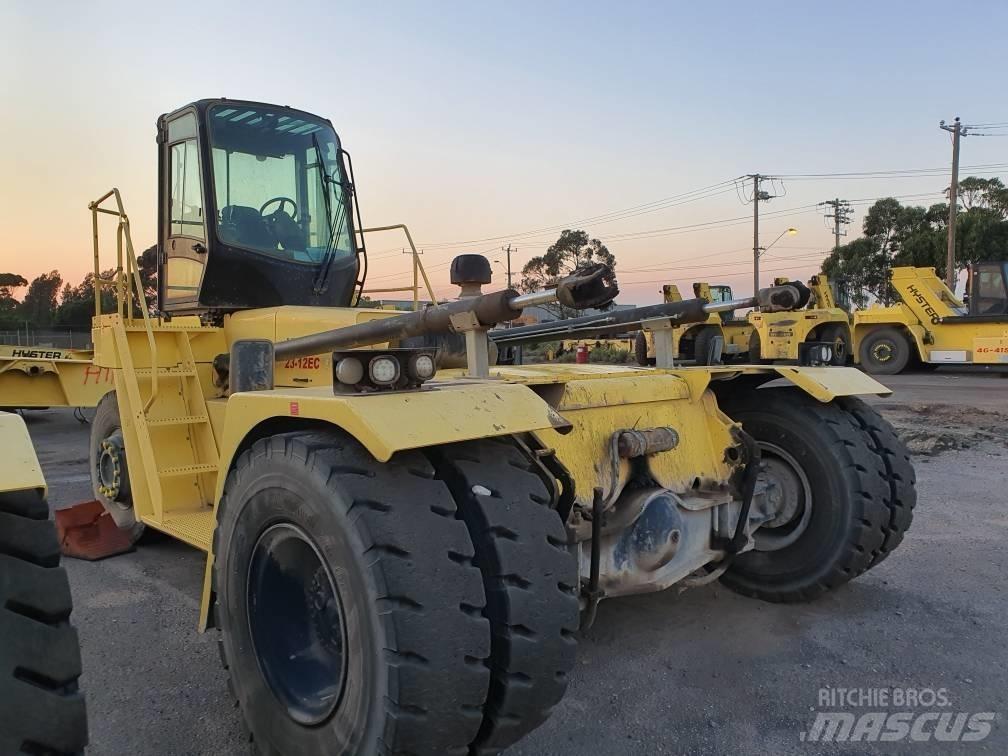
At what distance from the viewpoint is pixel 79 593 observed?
451 centimetres

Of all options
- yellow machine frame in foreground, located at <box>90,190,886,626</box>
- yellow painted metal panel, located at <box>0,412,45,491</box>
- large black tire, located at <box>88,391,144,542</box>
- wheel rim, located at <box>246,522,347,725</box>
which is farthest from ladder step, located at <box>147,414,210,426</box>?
yellow painted metal panel, located at <box>0,412,45,491</box>

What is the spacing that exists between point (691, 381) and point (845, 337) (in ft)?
62.4

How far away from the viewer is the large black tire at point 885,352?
20.1 meters

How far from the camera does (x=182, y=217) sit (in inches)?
201

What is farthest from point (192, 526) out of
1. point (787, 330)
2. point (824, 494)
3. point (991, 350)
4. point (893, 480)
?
point (991, 350)

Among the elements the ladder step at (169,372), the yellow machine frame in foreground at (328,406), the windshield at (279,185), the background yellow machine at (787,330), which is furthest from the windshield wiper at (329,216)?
the background yellow machine at (787,330)

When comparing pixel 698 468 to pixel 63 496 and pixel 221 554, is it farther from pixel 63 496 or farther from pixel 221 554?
pixel 63 496

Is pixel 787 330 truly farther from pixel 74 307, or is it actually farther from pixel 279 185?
pixel 74 307

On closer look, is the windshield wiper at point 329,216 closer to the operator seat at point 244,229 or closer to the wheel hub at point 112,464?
the operator seat at point 244,229

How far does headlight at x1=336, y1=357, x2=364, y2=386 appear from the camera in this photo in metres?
2.49

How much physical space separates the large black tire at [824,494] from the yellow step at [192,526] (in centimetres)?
292

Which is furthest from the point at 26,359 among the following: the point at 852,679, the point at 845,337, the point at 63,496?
the point at 845,337

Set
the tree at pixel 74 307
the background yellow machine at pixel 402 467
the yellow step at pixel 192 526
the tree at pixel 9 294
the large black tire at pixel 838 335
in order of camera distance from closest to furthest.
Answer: the background yellow machine at pixel 402 467 < the yellow step at pixel 192 526 < the large black tire at pixel 838 335 < the tree at pixel 74 307 < the tree at pixel 9 294

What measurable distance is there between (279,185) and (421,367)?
3.10m
